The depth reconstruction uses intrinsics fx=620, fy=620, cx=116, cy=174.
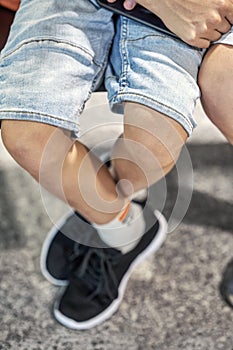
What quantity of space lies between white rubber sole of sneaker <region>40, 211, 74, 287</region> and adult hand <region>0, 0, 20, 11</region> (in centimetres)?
45

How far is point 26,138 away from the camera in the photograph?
36.5 inches

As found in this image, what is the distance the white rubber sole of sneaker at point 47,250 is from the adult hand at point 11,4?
450 mm

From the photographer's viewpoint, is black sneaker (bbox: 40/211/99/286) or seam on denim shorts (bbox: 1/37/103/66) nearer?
seam on denim shorts (bbox: 1/37/103/66)

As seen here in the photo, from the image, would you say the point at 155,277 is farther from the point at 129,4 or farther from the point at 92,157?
the point at 129,4

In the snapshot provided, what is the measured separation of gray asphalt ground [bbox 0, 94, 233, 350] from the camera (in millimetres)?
1128

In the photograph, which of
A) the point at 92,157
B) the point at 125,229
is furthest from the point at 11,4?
the point at 125,229

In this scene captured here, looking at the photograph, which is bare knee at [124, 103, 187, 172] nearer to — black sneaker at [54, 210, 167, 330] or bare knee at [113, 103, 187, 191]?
bare knee at [113, 103, 187, 191]

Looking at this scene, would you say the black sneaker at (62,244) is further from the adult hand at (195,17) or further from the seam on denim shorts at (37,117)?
the adult hand at (195,17)

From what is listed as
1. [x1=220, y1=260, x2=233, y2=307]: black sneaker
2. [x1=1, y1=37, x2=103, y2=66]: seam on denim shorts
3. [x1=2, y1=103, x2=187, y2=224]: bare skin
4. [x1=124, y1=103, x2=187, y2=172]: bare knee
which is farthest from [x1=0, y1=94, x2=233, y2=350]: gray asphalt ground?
[x1=1, y1=37, x2=103, y2=66]: seam on denim shorts

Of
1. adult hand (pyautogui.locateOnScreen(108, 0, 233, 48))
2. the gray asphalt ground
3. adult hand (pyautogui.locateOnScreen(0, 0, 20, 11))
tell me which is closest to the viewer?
adult hand (pyautogui.locateOnScreen(108, 0, 233, 48))

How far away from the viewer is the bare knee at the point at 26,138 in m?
0.92

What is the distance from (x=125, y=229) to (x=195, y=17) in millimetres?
452

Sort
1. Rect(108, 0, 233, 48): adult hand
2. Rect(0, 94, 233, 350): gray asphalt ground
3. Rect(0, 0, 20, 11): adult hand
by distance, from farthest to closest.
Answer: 1. Rect(0, 94, 233, 350): gray asphalt ground
2. Rect(0, 0, 20, 11): adult hand
3. Rect(108, 0, 233, 48): adult hand

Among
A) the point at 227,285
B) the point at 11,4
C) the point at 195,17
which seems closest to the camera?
the point at 195,17
